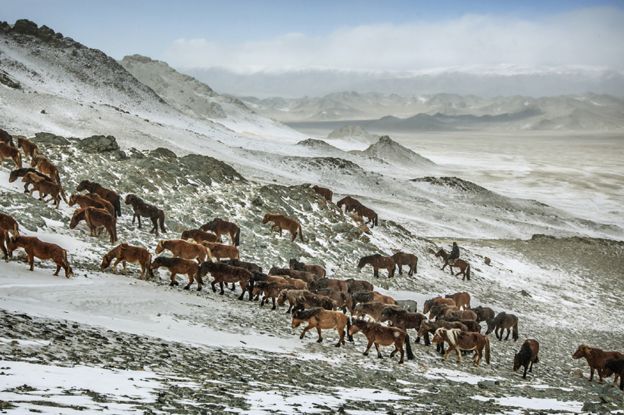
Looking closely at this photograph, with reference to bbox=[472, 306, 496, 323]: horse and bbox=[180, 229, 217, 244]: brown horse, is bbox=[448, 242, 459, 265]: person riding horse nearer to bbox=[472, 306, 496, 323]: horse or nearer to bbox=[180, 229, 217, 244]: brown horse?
bbox=[472, 306, 496, 323]: horse

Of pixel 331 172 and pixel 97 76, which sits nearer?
pixel 331 172

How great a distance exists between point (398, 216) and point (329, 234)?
2188 cm

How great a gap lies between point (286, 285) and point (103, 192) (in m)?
8.74

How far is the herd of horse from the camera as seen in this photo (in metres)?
15.5

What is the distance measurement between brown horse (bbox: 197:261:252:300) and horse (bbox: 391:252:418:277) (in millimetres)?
9941

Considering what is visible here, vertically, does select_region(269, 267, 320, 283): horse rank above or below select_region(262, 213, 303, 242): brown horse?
below

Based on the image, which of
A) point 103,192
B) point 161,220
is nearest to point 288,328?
point 161,220

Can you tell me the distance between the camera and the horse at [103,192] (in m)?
22.8

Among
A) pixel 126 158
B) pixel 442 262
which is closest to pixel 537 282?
pixel 442 262

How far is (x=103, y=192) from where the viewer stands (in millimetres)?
22938

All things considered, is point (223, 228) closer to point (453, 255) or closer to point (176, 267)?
point (176, 267)

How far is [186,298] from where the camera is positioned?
53.9ft

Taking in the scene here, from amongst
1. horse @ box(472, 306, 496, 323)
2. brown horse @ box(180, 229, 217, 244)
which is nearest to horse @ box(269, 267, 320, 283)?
brown horse @ box(180, 229, 217, 244)

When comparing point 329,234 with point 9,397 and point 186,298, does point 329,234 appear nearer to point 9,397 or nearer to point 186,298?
point 186,298
